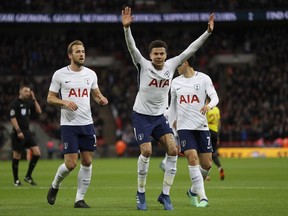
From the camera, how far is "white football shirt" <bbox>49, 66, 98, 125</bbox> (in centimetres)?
1273

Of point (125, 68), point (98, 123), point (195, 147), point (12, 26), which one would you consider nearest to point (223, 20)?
point (125, 68)

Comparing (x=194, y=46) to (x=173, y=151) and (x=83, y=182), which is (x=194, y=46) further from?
(x=83, y=182)

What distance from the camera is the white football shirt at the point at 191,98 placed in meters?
13.0

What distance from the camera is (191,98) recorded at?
13.2 metres

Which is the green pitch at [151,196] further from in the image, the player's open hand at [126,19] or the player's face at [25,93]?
the player's open hand at [126,19]

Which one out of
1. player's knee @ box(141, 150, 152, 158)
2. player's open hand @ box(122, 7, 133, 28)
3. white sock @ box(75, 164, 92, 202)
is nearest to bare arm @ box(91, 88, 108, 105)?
white sock @ box(75, 164, 92, 202)

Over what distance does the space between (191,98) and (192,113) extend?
0.97 ft

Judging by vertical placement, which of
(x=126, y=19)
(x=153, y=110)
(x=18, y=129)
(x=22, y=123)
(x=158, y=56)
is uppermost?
(x=126, y=19)

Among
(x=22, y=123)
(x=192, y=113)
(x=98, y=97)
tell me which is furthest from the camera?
(x=22, y=123)

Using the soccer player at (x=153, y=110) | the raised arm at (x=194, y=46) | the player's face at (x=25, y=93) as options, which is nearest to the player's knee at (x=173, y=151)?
the soccer player at (x=153, y=110)

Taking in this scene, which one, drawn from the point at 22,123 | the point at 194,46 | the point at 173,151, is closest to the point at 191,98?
the point at 194,46

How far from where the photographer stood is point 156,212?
11523 millimetres

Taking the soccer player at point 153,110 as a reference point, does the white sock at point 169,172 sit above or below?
below

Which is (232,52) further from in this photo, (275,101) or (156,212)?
(156,212)
